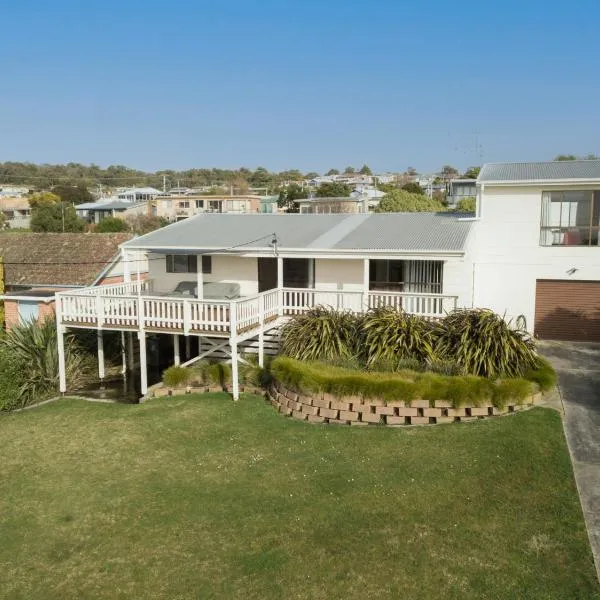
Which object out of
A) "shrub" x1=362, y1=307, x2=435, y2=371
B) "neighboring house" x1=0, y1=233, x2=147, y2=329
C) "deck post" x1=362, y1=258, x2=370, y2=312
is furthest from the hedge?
"neighboring house" x1=0, y1=233, x2=147, y2=329

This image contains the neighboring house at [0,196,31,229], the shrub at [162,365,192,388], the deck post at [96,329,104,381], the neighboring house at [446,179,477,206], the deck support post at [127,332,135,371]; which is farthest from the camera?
the neighboring house at [0,196,31,229]

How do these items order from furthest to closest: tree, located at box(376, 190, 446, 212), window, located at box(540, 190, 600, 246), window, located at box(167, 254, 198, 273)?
tree, located at box(376, 190, 446, 212) → window, located at box(167, 254, 198, 273) → window, located at box(540, 190, 600, 246)

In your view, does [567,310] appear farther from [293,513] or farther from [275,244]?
[293,513]

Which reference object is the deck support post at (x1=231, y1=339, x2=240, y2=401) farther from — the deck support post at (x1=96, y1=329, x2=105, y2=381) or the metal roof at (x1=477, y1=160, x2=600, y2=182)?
the metal roof at (x1=477, y1=160, x2=600, y2=182)

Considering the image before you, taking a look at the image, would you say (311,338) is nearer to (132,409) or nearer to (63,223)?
(132,409)

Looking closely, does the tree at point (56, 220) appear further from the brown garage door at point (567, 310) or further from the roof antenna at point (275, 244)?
the brown garage door at point (567, 310)

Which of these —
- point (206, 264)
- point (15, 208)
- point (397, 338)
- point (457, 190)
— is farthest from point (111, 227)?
point (397, 338)
